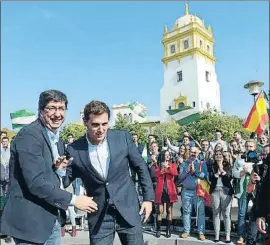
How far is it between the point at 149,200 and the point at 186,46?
62054mm

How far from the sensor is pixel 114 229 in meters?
3.11

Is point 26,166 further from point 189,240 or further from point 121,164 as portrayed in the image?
point 189,240

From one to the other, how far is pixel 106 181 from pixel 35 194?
2.35ft

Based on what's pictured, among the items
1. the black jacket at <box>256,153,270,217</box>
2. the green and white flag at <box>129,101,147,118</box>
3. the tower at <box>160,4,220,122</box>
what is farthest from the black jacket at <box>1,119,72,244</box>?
the tower at <box>160,4,220,122</box>

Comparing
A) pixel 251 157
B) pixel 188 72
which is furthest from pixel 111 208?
pixel 188 72

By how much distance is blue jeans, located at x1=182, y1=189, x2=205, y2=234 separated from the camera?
682cm

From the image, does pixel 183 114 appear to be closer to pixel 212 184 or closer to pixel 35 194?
pixel 212 184

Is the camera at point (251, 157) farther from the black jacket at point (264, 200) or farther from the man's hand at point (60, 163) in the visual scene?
the man's hand at point (60, 163)

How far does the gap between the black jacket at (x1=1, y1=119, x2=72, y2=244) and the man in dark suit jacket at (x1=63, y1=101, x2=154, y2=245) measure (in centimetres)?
50

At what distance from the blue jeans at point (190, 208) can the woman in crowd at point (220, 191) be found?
27 centimetres

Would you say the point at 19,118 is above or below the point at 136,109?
below

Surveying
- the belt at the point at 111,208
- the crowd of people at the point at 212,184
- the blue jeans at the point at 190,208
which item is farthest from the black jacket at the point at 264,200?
the blue jeans at the point at 190,208

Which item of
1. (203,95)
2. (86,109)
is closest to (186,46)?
(203,95)

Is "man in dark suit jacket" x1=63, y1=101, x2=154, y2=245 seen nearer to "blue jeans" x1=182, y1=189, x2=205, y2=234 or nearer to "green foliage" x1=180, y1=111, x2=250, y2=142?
"blue jeans" x1=182, y1=189, x2=205, y2=234
